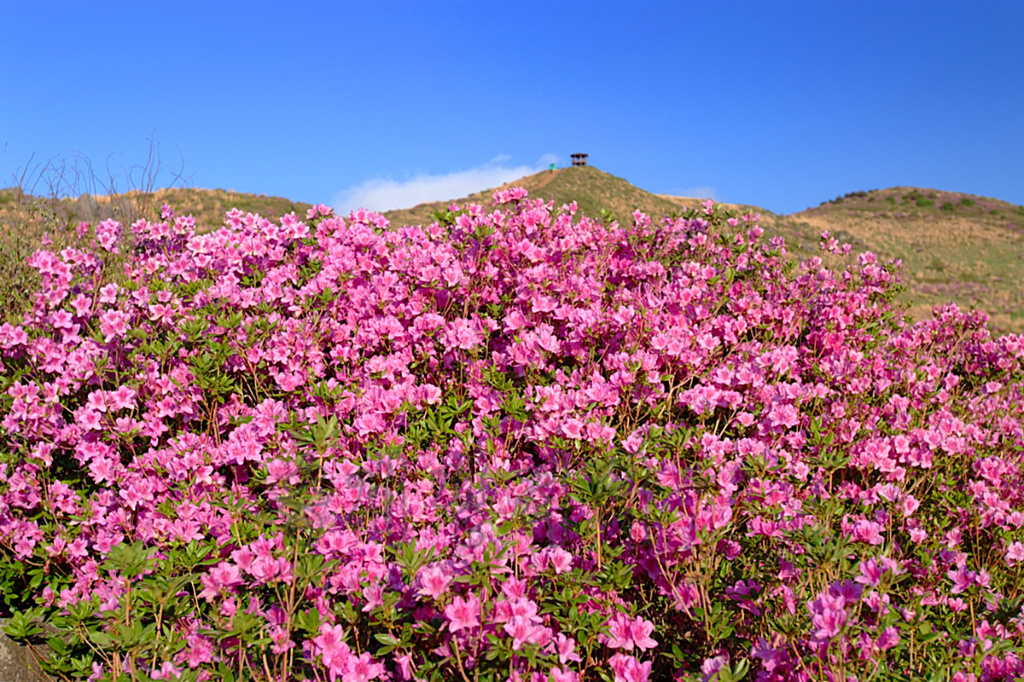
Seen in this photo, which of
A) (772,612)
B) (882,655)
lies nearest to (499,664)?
(772,612)

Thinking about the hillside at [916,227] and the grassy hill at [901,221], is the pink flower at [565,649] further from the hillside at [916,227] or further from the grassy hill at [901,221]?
the hillside at [916,227]

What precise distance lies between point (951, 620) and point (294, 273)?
4459mm

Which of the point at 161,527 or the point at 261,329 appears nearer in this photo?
the point at 161,527

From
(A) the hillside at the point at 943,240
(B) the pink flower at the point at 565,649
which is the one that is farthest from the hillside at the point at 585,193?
(B) the pink flower at the point at 565,649

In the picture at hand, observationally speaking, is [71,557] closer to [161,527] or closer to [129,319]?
[161,527]

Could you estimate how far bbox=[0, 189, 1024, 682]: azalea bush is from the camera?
2.31 meters

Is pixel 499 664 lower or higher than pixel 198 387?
lower

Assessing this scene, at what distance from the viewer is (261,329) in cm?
382

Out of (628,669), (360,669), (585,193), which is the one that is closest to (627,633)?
(628,669)

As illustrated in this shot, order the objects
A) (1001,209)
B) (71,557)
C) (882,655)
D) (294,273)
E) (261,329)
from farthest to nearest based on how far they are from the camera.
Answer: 1. (1001,209)
2. (294,273)
3. (261,329)
4. (71,557)
5. (882,655)

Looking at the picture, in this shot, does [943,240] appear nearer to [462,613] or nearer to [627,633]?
[627,633]

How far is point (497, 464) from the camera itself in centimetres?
301

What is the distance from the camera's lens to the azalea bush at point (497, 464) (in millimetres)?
2309

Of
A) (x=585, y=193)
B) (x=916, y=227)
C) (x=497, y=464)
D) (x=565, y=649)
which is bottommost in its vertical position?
(x=565, y=649)
